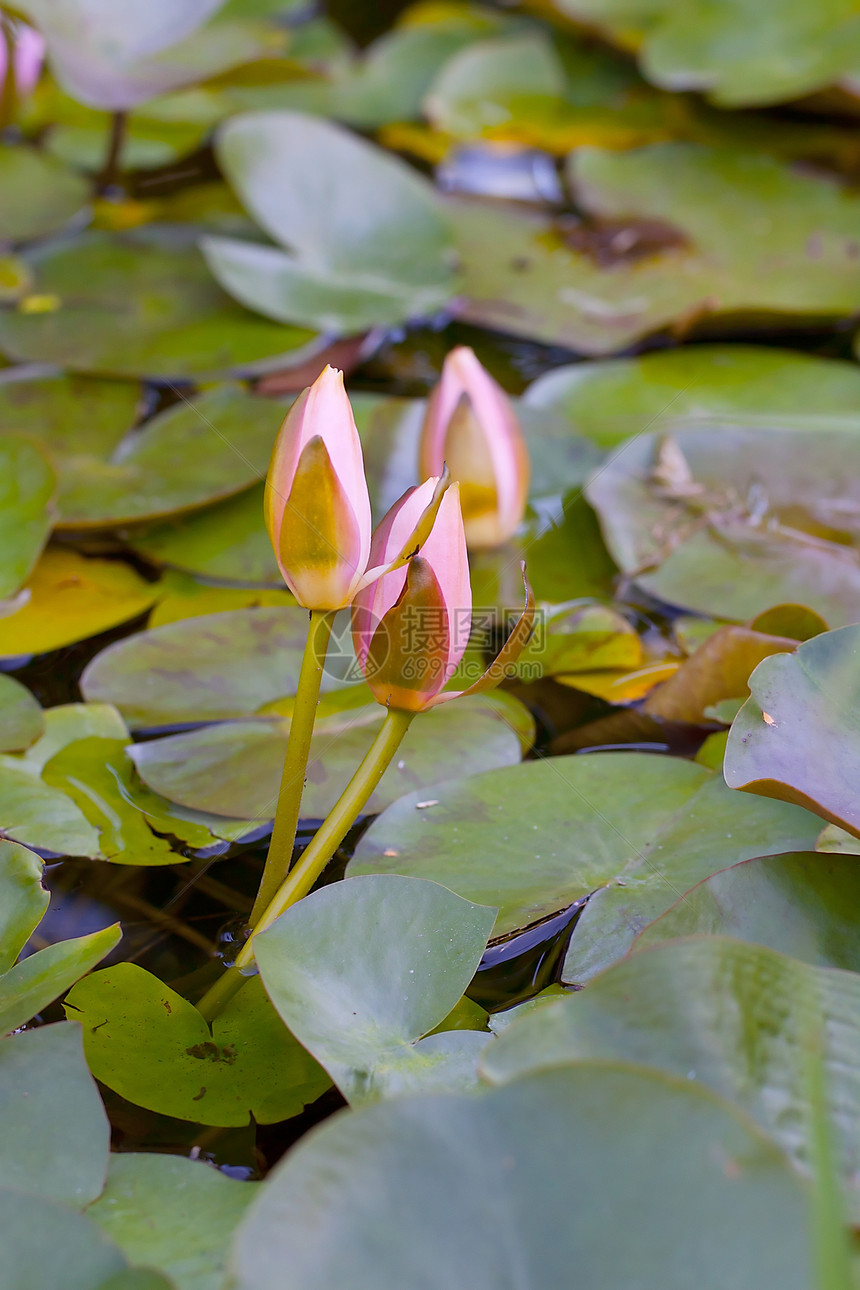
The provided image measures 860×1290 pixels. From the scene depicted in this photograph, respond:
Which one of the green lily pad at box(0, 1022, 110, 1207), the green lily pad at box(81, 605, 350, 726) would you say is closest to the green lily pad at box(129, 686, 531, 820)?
the green lily pad at box(81, 605, 350, 726)

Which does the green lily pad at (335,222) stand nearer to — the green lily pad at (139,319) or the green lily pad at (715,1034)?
the green lily pad at (139,319)

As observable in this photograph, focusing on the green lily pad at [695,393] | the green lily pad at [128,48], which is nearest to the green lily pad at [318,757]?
the green lily pad at [695,393]

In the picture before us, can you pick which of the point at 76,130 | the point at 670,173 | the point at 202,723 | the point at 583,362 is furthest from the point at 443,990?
the point at 76,130

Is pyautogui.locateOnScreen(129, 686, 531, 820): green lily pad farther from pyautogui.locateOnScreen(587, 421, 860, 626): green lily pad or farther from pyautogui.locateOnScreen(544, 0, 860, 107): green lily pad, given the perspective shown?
pyautogui.locateOnScreen(544, 0, 860, 107): green lily pad

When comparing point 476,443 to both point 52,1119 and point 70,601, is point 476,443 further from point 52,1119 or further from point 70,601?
point 52,1119

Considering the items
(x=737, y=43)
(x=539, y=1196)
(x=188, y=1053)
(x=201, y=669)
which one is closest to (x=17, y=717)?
(x=201, y=669)

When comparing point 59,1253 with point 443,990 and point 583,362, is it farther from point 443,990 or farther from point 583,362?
point 583,362
